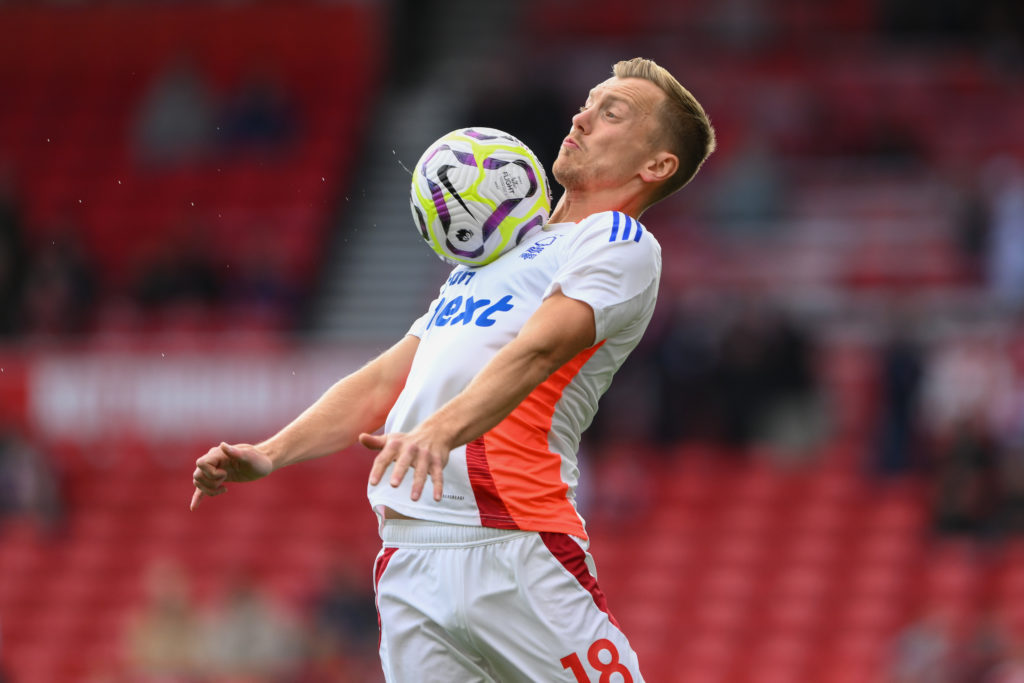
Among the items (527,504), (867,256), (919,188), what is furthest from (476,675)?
(919,188)

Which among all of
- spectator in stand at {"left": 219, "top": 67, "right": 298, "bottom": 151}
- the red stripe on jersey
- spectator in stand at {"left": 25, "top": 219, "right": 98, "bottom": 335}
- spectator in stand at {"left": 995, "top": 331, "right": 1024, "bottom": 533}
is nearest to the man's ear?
the red stripe on jersey

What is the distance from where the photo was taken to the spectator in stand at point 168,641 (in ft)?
38.7

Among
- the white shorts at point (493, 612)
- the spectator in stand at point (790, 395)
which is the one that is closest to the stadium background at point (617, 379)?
the spectator in stand at point (790, 395)

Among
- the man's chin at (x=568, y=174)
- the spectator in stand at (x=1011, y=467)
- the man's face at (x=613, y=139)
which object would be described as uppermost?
the man's face at (x=613, y=139)

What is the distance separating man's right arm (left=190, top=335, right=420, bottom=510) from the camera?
4.01 m

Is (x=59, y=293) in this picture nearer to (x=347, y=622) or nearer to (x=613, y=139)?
(x=347, y=622)

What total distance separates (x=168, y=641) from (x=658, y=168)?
8588mm

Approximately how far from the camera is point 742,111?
1744cm

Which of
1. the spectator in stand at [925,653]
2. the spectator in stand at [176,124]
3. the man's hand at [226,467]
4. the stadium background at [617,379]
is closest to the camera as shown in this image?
the man's hand at [226,467]

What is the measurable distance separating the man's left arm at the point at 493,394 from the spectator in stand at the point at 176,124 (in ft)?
48.1

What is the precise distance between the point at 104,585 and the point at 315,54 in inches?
301

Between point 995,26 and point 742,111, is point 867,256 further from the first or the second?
point 995,26

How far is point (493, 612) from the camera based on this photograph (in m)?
3.75

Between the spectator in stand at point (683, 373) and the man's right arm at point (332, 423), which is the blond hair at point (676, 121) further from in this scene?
the spectator in stand at point (683, 373)
